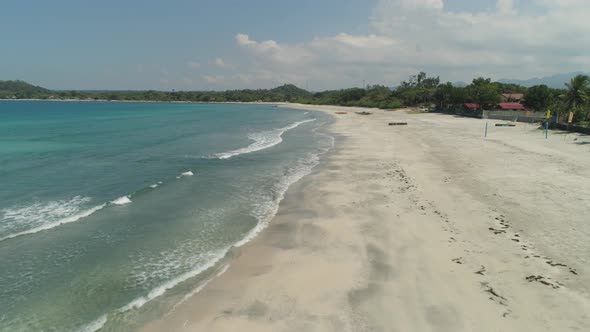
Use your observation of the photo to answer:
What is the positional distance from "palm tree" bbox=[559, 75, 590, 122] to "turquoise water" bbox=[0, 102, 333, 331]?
41.5 metres

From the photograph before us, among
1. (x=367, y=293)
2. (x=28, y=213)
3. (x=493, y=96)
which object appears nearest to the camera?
(x=367, y=293)

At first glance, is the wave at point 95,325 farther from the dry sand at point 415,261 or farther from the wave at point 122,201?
the wave at point 122,201

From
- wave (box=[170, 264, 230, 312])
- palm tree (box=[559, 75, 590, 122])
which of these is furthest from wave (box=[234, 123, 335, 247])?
palm tree (box=[559, 75, 590, 122])

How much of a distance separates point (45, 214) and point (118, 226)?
4187mm

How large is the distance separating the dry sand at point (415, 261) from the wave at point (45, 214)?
870cm

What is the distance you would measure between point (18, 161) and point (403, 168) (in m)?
30.4

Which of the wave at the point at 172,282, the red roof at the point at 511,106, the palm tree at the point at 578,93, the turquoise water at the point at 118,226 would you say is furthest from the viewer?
the red roof at the point at 511,106

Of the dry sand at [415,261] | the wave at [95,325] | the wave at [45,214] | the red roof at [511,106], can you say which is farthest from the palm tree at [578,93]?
the wave at [95,325]

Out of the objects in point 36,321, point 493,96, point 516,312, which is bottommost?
point 36,321

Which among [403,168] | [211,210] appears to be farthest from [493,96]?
[211,210]

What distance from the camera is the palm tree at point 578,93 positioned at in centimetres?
4566

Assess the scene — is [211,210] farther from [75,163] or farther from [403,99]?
[403,99]

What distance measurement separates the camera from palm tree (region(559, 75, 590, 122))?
150 ft

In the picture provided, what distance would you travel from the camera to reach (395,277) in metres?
10.0
